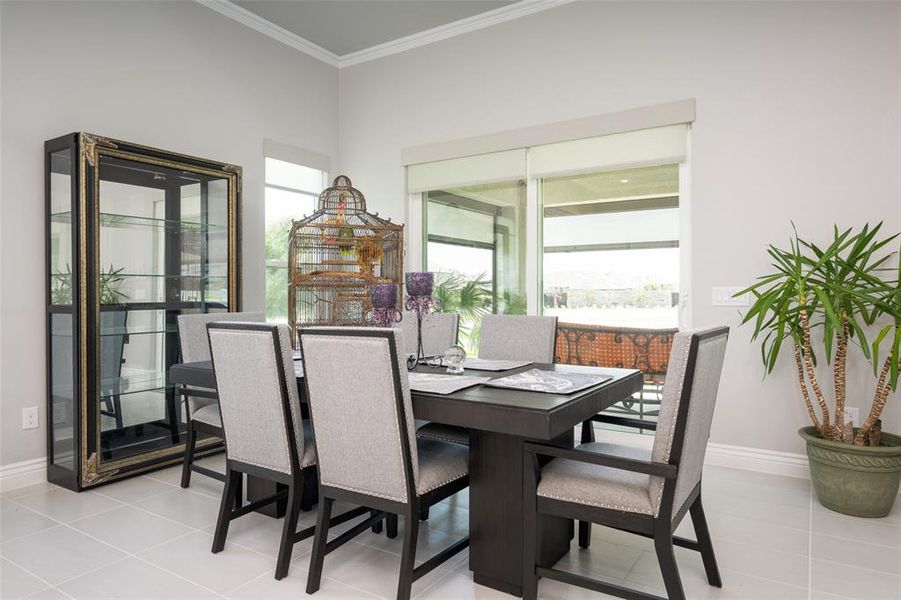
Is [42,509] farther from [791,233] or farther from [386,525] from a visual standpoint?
[791,233]

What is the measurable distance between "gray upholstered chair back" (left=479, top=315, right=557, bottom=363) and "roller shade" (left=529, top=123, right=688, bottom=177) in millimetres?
1414

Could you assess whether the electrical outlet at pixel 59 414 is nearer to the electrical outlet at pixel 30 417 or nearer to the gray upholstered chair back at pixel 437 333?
the electrical outlet at pixel 30 417

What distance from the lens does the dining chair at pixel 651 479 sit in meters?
1.71

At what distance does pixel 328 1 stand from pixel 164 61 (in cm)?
122

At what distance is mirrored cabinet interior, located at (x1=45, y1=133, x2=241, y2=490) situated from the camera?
10.4 ft

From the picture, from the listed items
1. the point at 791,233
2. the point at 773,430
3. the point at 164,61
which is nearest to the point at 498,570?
the point at 773,430

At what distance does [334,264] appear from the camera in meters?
4.21

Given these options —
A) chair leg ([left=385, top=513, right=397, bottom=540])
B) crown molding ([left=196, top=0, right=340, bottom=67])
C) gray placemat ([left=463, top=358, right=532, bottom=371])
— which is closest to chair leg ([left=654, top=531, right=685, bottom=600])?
gray placemat ([left=463, top=358, right=532, bottom=371])

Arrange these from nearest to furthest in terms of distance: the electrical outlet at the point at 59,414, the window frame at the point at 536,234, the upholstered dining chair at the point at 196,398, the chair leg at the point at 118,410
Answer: the upholstered dining chair at the point at 196,398
the electrical outlet at the point at 59,414
the chair leg at the point at 118,410
the window frame at the point at 536,234

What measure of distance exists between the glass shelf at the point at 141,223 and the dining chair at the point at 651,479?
9.15 ft

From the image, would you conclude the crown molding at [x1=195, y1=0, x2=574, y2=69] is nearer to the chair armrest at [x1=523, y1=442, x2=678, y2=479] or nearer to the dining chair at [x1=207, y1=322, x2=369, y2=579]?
the dining chair at [x1=207, y1=322, x2=369, y2=579]

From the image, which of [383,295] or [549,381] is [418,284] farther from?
[549,381]

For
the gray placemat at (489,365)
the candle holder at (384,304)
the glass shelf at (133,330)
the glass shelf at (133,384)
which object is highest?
the candle holder at (384,304)

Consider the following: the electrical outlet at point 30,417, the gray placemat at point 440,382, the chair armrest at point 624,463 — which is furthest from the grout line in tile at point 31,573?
the chair armrest at point 624,463
